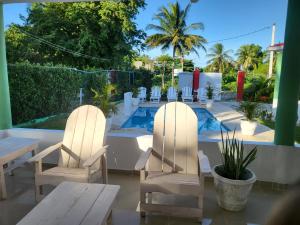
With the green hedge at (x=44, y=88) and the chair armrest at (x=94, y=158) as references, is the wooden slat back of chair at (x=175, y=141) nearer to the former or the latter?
the chair armrest at (x=94, y=158)

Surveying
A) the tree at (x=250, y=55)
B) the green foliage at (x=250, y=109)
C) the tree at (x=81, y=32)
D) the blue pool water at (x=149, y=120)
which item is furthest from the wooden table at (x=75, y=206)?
the tree at (x=250, y=55)

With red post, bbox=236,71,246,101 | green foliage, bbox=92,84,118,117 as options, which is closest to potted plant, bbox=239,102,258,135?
green foliage, bbox=92,84,118,117

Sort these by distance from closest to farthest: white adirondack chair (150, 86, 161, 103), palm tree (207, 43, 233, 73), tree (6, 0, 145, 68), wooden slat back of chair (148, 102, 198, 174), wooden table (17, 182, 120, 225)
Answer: wooden table (17, 182, 120, 225), wooden slat back of chair (148, 102, 198, 174), tree (6, 0, 145, 68), white adirondack chair (150, 86, 161, 103), palm tree (207, 43, 233, 73)

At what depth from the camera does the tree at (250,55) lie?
2377cm

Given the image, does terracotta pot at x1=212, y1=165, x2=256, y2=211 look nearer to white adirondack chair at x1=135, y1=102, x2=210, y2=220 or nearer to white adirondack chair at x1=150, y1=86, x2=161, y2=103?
white adirondack chair at x1=135, y1=102, x2=210, y2=220

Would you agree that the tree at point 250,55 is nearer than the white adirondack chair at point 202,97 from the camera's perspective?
No

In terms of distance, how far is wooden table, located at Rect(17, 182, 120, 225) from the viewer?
1745 mm

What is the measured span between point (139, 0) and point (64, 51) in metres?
4.40

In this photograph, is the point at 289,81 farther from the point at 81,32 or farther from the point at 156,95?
the point at 81,32

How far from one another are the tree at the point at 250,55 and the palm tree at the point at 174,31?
8160 millimetres

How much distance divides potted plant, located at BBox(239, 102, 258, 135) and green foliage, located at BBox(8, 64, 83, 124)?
5217mm

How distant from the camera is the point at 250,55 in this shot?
24.0m

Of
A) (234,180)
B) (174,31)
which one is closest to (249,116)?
(234,180)

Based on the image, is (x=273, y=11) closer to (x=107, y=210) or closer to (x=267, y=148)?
(x=267, y=148)
